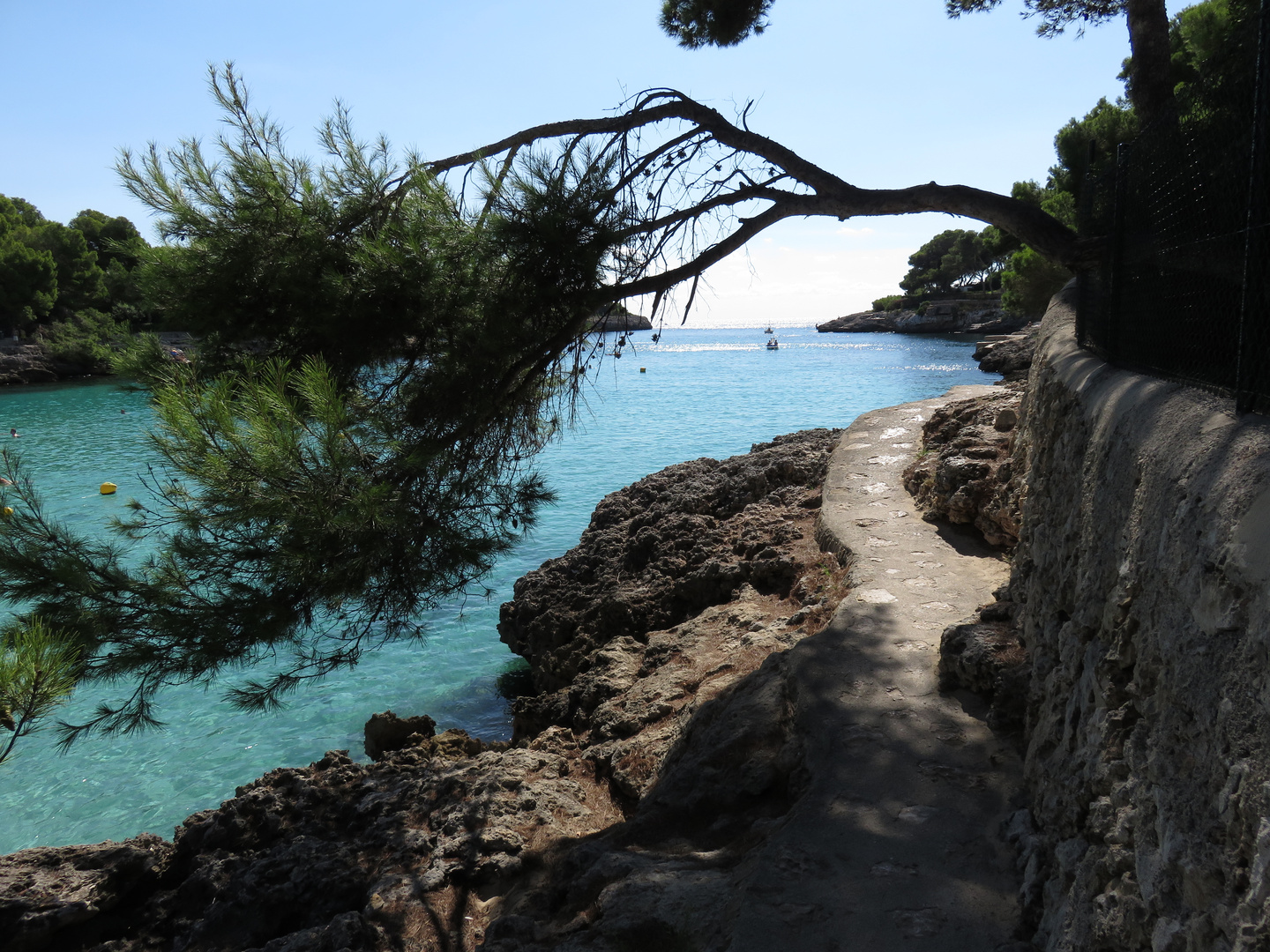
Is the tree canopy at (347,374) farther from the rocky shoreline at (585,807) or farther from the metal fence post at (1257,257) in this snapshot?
the metal fence post at (1257,257)

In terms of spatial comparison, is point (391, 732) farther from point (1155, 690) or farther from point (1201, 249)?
point (1201, 249)

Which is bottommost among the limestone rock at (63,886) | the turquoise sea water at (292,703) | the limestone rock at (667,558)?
the turquoise sea water at (292,703)

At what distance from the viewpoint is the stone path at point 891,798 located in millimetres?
2715

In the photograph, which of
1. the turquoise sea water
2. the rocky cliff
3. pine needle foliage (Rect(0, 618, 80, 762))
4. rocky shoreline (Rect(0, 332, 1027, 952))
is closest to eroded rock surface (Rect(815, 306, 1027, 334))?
the rocky cliff

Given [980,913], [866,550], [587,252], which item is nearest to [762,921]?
[980,913]

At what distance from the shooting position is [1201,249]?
9.19 feet

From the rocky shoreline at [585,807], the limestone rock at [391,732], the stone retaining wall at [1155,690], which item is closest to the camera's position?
the stone retaining wall at [1155,690]

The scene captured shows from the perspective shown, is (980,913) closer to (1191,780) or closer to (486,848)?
(1191,780)

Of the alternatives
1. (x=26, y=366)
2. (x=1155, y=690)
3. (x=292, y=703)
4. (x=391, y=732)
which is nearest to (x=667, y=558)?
(x=391, y=732)

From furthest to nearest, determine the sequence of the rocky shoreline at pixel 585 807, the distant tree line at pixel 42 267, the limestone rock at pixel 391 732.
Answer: the distant tree line at pixel 42 267 → the limestone rock at pixel 391 732 → the rocky shoreline at pixel 585 807

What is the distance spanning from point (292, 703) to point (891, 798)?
8.05 m

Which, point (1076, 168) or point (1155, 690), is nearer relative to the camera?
point (1155, 690)

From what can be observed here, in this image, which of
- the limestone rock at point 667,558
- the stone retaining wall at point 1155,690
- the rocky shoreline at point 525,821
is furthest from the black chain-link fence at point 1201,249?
the limestone rock at point 667,558

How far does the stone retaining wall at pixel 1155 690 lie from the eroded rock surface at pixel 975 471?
275 cm
